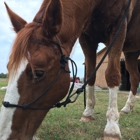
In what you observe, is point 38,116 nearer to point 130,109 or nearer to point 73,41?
point 73,41

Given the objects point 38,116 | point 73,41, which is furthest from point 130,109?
point 38,116

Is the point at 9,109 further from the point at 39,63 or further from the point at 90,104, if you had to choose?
the point at 90,104

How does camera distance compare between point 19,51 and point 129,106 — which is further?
point 129,106

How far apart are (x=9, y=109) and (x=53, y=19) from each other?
2.90ft

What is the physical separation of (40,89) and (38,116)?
254mm

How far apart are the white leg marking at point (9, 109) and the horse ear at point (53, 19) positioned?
40cm

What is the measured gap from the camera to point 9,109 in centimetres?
201

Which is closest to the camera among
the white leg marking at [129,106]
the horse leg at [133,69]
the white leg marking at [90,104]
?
the white leg marking at [90,104]

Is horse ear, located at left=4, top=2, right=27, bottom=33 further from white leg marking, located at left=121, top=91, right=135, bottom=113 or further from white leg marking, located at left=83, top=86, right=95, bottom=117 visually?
white leg marking, located at left=121, top=91, right=135, bottom=113

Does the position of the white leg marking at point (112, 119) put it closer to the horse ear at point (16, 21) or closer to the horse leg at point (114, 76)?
the horse leg at point (114, 76)

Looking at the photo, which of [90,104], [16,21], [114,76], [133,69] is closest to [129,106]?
[133,69]

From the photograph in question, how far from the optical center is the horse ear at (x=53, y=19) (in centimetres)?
211

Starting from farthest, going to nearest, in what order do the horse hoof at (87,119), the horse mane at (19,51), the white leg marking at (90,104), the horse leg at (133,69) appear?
the horse leg at (133,69), the white leg marking at (90,104), the horse hoof at (87,119), the horse mane at (19,51)

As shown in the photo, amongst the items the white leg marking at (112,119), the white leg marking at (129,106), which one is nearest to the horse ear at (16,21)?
the white leg marking at (112,119)
